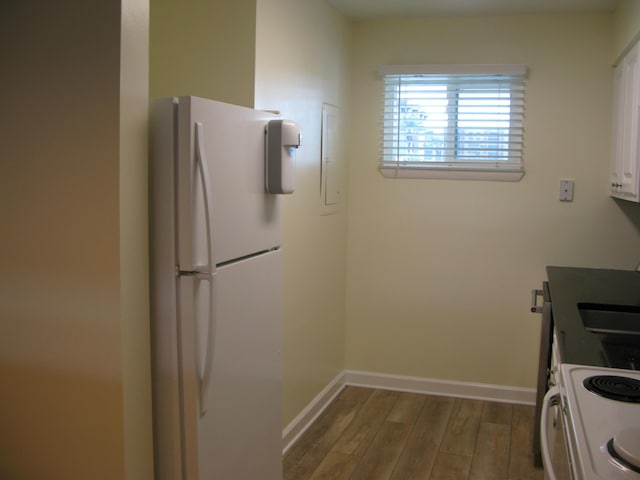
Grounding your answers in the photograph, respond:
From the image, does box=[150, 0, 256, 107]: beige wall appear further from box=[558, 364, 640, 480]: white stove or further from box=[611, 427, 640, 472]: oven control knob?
box=[611, 427, 640, 472]: oven control knob

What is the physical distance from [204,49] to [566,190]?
7.47 feet

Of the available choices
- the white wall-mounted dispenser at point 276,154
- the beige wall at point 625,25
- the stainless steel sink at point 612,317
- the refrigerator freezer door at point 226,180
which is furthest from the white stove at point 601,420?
the beige wall at point 625,25

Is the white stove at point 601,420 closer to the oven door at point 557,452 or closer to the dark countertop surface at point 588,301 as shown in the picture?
the oven door at point 557,452

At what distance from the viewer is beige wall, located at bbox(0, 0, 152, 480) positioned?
1851mm

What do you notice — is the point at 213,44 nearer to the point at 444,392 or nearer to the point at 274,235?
the point at 274,235

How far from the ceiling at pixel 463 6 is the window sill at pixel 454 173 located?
35.8 inches

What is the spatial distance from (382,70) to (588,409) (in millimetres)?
3012

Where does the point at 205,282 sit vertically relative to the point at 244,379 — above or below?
above

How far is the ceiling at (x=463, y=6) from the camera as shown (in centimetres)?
354

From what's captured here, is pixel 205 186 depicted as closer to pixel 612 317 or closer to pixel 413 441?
pixel 612 317

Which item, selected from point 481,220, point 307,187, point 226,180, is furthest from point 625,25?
point 226,180

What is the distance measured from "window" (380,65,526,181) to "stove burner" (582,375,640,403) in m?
2.50

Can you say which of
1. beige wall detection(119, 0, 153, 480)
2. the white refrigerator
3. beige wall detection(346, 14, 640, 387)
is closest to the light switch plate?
beige wall detection(346, 14, 640, 387)

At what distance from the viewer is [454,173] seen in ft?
13.1
